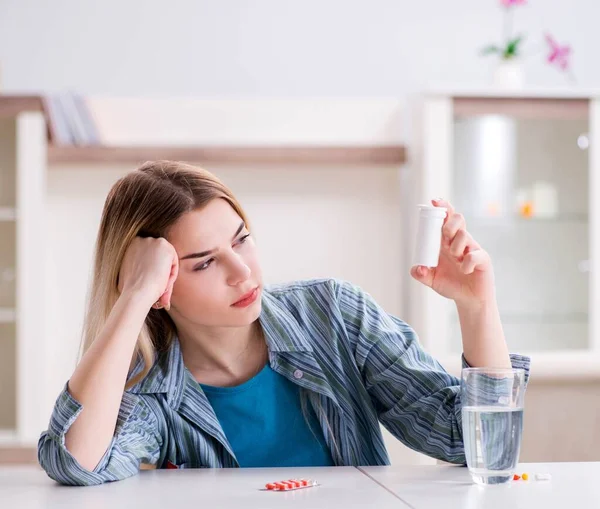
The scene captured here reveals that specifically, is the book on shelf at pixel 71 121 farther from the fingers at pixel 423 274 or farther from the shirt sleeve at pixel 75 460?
the fingers at pixel 423 274

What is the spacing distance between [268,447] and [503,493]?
52 cm

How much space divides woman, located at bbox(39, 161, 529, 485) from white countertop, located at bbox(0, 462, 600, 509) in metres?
0.10

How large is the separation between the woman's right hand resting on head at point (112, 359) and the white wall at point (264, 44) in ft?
6.87

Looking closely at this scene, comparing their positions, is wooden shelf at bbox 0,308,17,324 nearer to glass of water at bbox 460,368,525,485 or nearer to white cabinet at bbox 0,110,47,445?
white cabinet at bbox 0,110,47,445

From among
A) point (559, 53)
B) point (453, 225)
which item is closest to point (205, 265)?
point (453, 225)

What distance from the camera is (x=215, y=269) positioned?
1.50 metres

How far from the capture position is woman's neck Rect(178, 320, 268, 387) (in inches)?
64.4

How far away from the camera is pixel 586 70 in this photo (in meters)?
3.66

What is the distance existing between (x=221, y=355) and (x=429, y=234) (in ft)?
1.62

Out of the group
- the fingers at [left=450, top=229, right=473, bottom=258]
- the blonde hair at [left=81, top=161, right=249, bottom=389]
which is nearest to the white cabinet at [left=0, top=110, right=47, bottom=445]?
the blonde hair at [left=81, top=161, right=249, bottom=389]

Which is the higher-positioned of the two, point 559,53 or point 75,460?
point 559,53

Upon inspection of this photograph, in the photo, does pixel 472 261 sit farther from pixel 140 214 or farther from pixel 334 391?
pixel 140 214

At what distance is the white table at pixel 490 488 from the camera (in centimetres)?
111

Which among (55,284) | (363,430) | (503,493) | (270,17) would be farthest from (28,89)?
(503,493)
